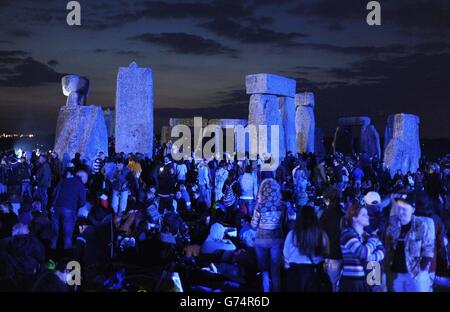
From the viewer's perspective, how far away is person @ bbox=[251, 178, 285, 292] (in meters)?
6.75

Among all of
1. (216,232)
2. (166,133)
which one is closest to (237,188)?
(216,232)

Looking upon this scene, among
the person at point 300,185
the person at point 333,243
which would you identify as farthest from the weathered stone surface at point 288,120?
the person at point 333,243

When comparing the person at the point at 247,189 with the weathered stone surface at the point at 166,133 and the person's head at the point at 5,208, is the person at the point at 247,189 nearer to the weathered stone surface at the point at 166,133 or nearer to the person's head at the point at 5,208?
the person's head at the point at 5,208

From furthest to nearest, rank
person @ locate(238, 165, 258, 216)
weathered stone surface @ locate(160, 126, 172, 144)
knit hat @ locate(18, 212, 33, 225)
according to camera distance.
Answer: weathered stone surface @ locate(160, 126, 172, 144)
person @ locate(238, 165, 258, 216)
knit hat @ locate(18, 212, 33, 225)

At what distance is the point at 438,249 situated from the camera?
6.86 metres

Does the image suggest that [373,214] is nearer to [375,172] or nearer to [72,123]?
[375,172]

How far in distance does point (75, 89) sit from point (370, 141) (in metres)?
12.8

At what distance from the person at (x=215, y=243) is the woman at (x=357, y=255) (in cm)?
223

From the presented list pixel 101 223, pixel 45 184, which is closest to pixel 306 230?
pixel 101 223

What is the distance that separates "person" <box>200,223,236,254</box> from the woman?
7.31ft

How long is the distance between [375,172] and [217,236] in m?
9.77

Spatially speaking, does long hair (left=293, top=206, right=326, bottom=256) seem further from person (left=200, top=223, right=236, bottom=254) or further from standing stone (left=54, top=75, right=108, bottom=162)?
standing stone (left=54, top=75, right=108, bottom=162)

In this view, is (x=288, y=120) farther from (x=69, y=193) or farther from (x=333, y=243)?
(x=333, y=243)

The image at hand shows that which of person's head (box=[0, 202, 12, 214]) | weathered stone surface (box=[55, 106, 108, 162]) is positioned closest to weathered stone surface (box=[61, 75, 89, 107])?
weathered stone surface (box=[55, 106, 108, 162])
